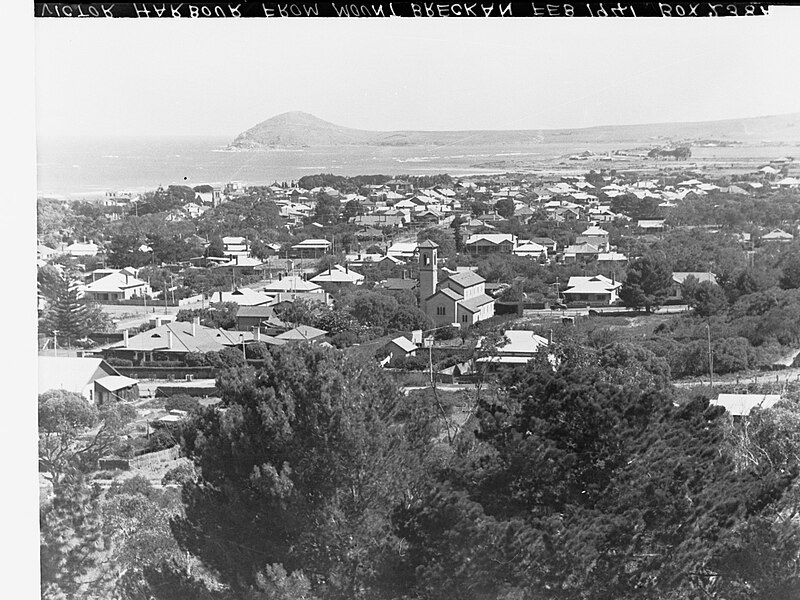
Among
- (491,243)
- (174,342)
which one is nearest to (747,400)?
(491,243)

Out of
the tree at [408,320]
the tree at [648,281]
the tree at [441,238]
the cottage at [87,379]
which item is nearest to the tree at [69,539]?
the cottage at [87,379]

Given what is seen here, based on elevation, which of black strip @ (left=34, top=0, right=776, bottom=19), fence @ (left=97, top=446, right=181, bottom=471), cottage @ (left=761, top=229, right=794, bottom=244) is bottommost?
fence @ (left=97, top=446, right=181, bottom=471)

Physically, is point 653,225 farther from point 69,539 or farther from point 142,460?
point 69,539

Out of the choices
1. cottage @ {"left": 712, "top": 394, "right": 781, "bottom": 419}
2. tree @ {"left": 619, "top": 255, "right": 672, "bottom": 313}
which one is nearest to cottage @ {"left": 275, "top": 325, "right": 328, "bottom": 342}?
tree @ {"left": 619, "top": 255, "right": 672, "bottom": 313}

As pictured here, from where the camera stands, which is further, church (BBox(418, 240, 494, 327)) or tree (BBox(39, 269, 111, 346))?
church (BBox(418, 240, 494, 327))

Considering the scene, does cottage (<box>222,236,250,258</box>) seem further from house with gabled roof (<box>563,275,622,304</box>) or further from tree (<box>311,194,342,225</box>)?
house with gabled roof (<box>563,275,622,304</box>)

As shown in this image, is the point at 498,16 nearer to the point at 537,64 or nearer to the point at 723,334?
the point at 537,64

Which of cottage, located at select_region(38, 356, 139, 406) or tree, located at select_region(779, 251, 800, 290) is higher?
tree, located at select_region(779, 251, 800, 290)
